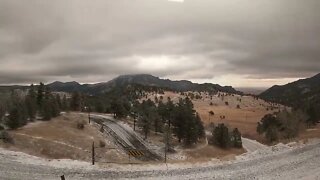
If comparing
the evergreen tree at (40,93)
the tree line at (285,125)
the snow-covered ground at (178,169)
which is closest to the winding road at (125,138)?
the evergreen tree at (40,93)

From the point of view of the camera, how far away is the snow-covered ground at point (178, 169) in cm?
2852

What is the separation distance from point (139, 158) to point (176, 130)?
1030 inches

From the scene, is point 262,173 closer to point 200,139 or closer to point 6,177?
point 6,177

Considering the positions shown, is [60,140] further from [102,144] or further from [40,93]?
[40,93]

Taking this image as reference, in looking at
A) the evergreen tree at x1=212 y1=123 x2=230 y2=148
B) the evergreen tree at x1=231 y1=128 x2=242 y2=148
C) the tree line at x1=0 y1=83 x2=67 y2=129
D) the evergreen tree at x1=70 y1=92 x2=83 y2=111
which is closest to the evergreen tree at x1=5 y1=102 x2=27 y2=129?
the tree line at x1=0 y1=83 x2=67 y2=129

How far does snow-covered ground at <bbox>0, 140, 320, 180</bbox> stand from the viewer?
28516mm

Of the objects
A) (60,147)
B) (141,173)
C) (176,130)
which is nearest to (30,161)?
(141,173)

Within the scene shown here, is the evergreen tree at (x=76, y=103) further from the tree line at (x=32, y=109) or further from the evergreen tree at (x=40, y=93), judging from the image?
the evergreen tree at (x=40, y=93)

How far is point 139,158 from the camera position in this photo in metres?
82.2

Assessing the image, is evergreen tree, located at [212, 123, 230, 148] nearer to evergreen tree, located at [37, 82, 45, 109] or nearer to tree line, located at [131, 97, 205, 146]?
tree line, located at [131, 97, 205, 146]

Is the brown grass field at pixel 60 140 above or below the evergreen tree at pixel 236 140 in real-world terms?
above

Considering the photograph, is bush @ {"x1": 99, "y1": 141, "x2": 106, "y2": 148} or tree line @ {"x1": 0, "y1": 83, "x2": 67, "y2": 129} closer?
tree line @ {"x1": 0, "y1": 83, "x2": 67, "y2": 129}

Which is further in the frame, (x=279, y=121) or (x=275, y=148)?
(x=279, y=121)

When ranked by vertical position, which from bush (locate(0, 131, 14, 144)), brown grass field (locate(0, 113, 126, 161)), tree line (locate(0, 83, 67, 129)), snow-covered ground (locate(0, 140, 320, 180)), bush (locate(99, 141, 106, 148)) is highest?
tree line (locate(0, 83, 67, 129))
